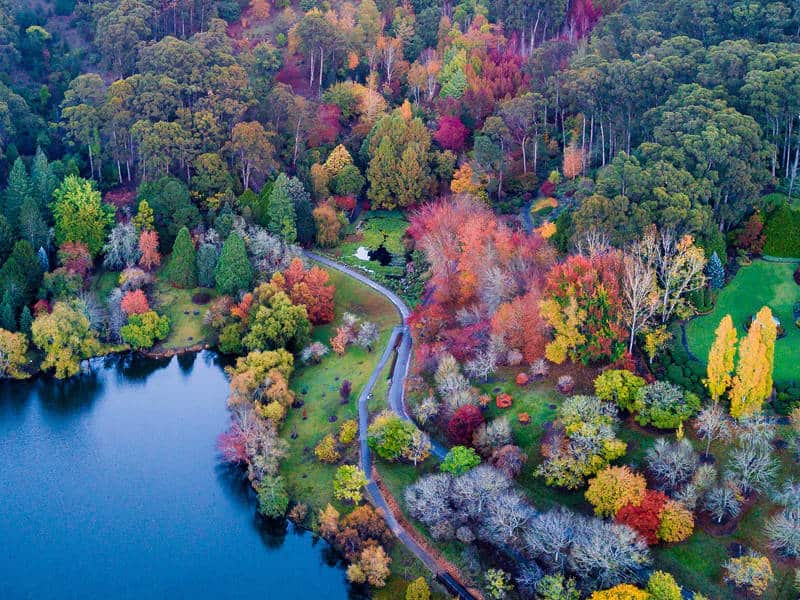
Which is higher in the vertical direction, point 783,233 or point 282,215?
point 783,233

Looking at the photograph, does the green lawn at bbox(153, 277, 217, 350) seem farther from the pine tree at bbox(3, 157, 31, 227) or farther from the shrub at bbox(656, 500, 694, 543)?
the shrub at bbox(656, 500, 694, 543)

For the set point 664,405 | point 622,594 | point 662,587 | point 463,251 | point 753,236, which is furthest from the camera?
point 463,251

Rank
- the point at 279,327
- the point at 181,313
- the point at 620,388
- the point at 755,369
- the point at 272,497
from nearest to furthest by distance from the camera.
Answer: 1. the point at 755,369
2. the point at 272,497
3. the point at 620,388
4. the point at 279,327
5. the point at 181,313

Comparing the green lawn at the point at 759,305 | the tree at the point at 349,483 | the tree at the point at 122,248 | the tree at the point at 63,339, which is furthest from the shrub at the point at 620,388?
the tree at the point at 122,248

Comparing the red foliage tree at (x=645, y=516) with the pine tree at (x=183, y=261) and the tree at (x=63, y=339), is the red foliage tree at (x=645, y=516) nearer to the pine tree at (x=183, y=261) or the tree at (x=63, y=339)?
the tree at (x=63, y=339)

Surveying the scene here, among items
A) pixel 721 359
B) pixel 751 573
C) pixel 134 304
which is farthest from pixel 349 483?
pixel 134 304

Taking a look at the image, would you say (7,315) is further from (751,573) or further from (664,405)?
(751,573)

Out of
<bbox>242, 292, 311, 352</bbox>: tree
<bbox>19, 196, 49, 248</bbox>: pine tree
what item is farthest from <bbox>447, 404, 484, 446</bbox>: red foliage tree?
<bbox>19, 196, 49, 248</bbox>: pine tree
